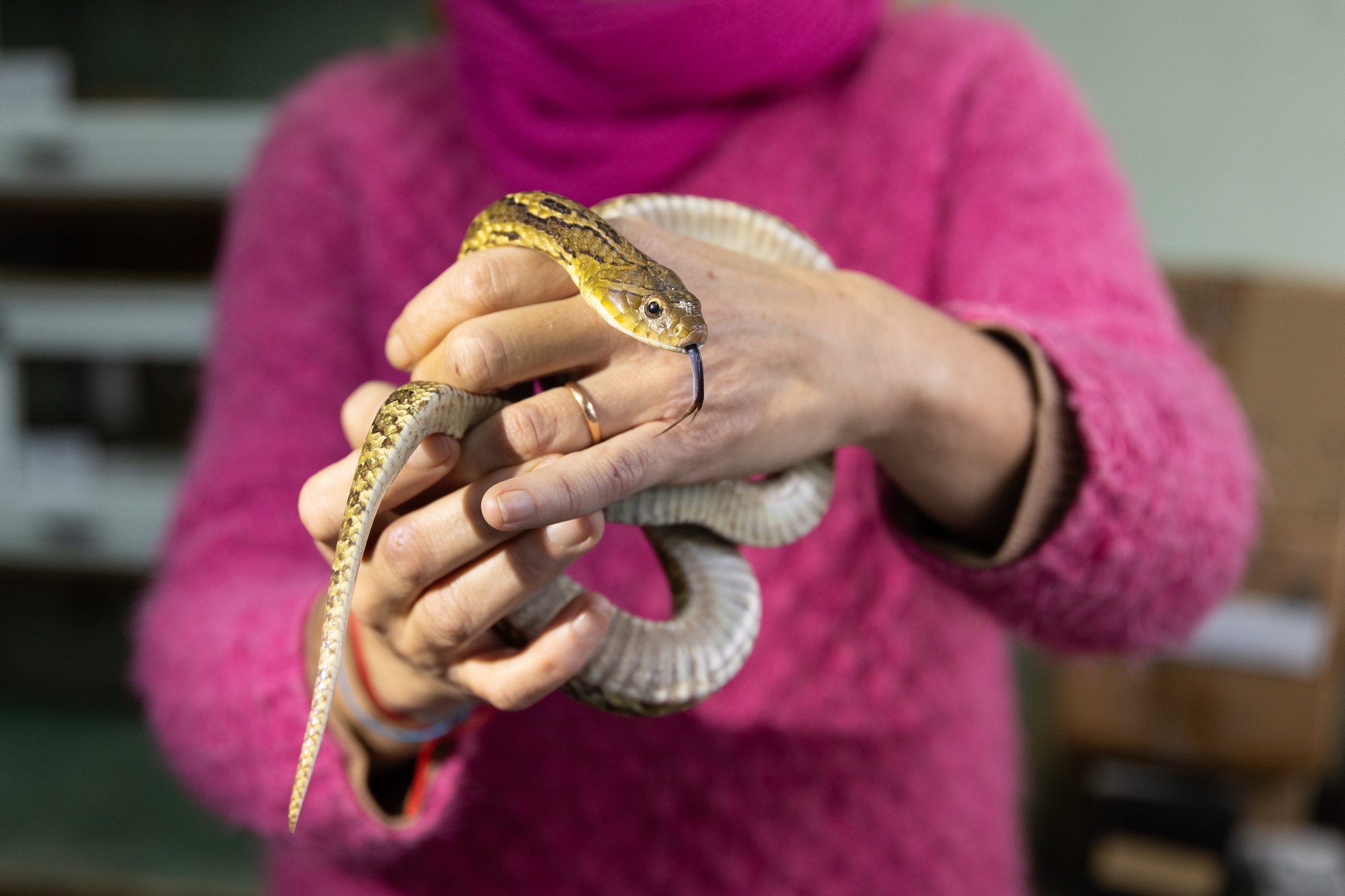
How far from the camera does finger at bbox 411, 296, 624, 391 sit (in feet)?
1.07

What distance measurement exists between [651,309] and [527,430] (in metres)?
0.06

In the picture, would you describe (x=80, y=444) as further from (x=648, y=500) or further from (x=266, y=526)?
(x=648, y=500)

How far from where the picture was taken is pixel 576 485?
31 cm

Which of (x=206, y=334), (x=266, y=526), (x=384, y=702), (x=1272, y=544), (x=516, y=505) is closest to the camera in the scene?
(x=516, y=505)

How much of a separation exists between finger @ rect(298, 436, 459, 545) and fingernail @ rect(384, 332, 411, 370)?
4 centimetres

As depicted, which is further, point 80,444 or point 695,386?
point 80,444

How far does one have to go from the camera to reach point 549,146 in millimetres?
468

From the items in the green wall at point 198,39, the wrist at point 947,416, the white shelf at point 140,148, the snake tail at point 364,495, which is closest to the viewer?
the snake tail at point 364,495

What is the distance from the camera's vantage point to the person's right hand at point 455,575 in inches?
13.2

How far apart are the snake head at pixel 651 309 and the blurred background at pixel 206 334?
1.03 metres

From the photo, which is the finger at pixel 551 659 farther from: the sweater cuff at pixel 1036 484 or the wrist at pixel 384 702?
the sweater cuff at pixel 1036 484

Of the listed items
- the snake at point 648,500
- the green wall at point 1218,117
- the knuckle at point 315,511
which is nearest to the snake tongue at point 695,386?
the snake at point 648,500

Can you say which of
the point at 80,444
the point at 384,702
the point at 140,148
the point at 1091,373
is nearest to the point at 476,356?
the point at 384,702

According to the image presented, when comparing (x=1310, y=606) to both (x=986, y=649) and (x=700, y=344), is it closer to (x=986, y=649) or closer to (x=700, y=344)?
(x=986, y=649)
